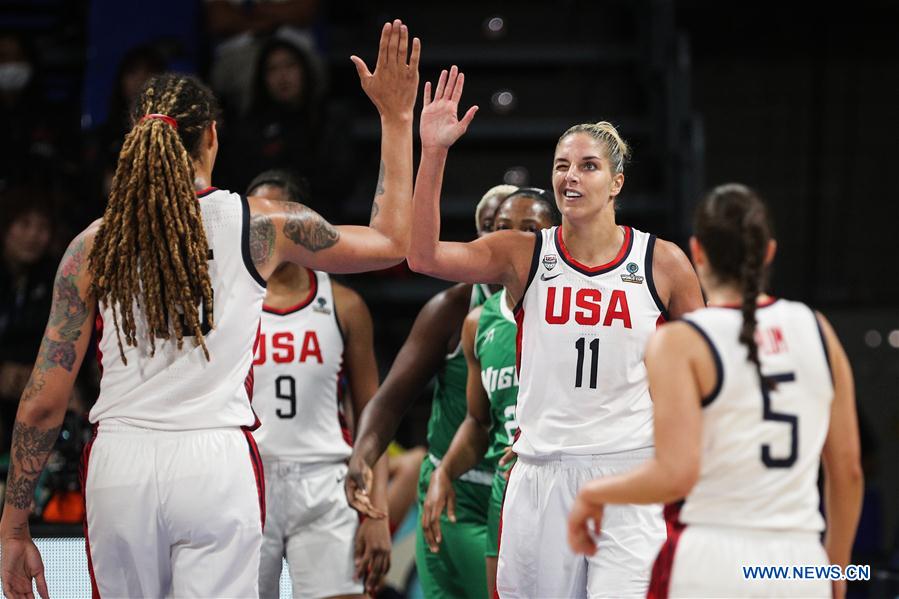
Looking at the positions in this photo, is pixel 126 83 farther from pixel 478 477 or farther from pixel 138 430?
pixel 138 430

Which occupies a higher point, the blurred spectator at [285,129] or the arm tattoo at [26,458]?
the blurred spectator at [285,129]

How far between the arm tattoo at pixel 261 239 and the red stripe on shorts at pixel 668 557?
1284 mm

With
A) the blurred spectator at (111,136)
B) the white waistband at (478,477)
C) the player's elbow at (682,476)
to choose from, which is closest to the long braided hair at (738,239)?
the player's elbow at (682,476)

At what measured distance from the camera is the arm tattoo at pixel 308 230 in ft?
11.0

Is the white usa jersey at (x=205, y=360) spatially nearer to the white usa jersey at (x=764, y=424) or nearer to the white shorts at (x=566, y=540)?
the white shorts at (x=566, y=540)

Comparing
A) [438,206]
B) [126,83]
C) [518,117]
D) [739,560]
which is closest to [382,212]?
[438,206]

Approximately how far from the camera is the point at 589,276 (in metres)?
3.80

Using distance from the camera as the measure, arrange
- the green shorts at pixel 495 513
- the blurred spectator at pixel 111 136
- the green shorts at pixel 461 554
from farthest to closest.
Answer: the blurred spectator at pixel 111 136 < the green shorts at pixel 461 554 < the green shorts at pixel 495 513

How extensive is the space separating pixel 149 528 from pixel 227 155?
14.5 feet

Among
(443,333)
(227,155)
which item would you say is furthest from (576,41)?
(443,333)

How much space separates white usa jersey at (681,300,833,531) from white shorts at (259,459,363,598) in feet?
5.99

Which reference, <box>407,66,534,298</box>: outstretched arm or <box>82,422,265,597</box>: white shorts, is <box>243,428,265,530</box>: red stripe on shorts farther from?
<box>407,66,534,298</box>: outstretched arm

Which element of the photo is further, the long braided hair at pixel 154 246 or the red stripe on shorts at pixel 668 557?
the long braided hair at pixel 154 246

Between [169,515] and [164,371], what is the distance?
38 cm
